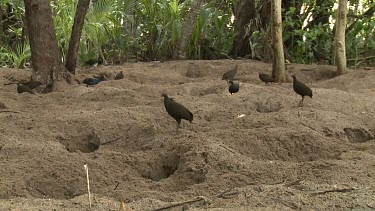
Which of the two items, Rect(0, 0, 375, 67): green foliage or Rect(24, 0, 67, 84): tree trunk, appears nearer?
Rect(24, 0, 67, 84): tree trunk

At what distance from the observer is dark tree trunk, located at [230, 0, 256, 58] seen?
1090 cm

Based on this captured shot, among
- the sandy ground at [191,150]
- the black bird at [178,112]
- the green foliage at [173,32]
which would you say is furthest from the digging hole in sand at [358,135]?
the green foliage at [173,32]

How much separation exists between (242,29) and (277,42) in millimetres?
3293

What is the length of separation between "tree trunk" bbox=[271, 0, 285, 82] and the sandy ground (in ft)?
2.13

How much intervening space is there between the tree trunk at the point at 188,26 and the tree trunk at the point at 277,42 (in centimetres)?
236

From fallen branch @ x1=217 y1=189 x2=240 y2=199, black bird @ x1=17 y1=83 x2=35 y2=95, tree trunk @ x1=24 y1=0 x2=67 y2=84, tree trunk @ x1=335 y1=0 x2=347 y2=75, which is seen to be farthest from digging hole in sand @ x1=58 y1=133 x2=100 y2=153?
tree trunk @ x1=335 y1=0 x2=347 y2=75

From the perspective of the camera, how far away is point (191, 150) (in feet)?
15.1

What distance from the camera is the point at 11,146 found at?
4.80m

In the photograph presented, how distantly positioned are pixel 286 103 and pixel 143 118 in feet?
4.81

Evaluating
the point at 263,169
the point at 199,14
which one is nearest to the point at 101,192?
the point at 263,169

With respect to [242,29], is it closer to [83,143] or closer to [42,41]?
[42,41]

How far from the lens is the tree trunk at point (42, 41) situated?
24.3 ft

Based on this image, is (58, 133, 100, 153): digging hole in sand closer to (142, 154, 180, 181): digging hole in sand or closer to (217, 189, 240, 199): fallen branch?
(142, 154, 180, 181): digging hole in sand

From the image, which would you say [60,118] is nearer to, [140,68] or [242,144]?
[242,144]
